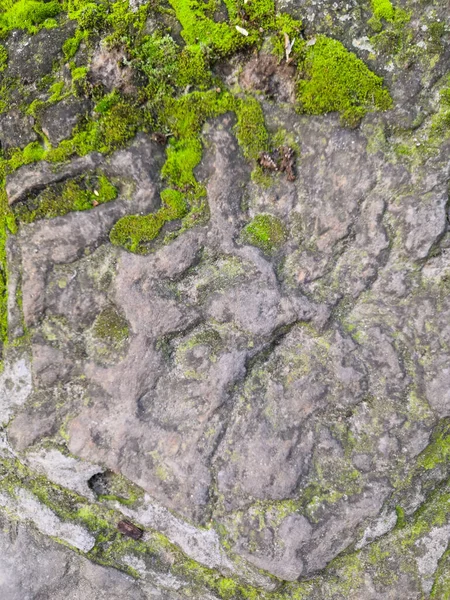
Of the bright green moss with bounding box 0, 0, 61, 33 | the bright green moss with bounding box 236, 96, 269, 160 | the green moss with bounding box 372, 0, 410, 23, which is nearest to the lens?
the green moss with bounding box 372, 0, 410, 23

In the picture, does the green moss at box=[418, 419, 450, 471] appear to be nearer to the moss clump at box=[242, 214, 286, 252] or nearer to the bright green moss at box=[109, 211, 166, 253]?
the moss clump at box=[242, 214, 286, 252]

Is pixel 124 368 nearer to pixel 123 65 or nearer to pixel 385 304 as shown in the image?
pixel 385 304

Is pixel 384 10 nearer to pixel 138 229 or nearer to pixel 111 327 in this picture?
pixel 138 229

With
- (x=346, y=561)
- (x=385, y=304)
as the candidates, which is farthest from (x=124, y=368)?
(x=346, y=561)

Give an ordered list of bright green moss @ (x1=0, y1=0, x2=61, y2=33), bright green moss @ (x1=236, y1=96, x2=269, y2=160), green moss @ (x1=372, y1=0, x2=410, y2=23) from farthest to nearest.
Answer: bright green moss @ (x1=0, y1=0, x2=61, y2=33) < bright green moss @ (x1=236, y1=96, x2=269, y2=160) < green moss @ (x1=372, y1=0, x2=410, y2=23)

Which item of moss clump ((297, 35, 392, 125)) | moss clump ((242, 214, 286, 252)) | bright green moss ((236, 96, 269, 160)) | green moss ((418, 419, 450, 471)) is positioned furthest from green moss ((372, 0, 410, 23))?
green moss ((418, 419, 450, 471))

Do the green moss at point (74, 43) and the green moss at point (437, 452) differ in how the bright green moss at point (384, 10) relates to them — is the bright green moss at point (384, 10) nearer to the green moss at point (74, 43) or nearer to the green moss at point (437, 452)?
the green moss at point (74, 43)

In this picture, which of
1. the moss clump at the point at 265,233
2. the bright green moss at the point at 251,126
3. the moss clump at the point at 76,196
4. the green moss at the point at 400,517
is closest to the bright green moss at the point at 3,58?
the moss clump at the point at 76,196
